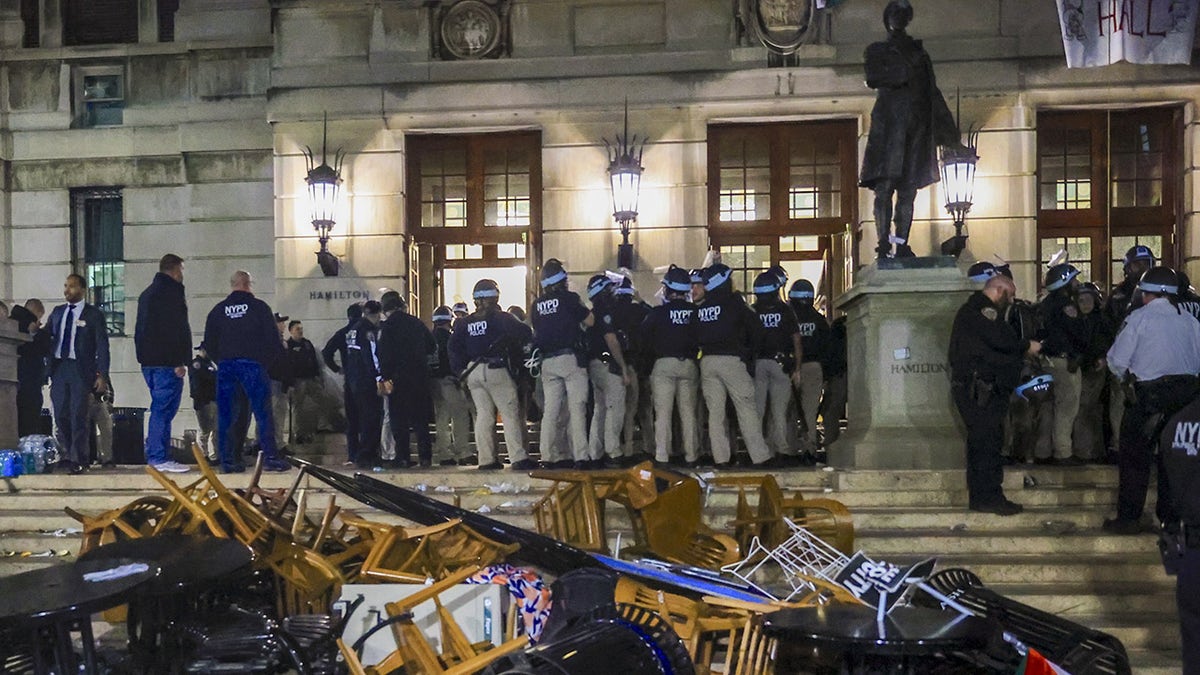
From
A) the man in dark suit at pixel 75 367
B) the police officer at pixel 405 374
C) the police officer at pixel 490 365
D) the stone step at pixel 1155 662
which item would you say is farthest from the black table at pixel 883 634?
the man in dark suit at pixel 75 367

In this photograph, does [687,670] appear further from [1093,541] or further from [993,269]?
[993,269]

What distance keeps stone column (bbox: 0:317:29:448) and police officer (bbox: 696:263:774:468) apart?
740 centimetres

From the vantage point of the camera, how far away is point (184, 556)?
233 inches

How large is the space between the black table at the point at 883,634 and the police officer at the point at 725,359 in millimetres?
6288

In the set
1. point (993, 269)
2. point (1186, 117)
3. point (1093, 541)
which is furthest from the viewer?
point (1186, 117)

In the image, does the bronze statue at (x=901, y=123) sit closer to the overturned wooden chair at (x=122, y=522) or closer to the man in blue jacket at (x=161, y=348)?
the overturned wooden chair at (x=122, y=522)

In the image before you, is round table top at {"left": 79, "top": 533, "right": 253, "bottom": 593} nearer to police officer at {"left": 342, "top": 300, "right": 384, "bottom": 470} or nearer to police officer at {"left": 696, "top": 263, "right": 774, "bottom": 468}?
police officer at {"left": 342, "top": 300, "right": 384, "bottom": 470}

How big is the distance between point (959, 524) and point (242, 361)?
22.6 feet

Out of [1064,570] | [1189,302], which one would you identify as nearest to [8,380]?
[1064,570]

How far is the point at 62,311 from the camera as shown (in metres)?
11.7

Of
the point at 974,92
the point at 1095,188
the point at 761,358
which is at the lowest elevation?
the point at 761,358

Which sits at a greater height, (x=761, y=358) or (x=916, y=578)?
(x=761, y=358)

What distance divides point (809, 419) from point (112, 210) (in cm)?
1245

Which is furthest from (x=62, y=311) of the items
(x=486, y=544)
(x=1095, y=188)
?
(x=1095, y=188)
